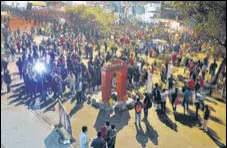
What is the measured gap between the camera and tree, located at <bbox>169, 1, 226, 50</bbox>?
58.5 feet

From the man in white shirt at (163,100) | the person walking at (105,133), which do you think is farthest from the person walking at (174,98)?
the person walking at (105,133)

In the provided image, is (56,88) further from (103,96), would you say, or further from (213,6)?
(213,6)

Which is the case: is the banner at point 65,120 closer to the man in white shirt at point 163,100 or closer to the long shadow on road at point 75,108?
the long shadow on road at point 75,108

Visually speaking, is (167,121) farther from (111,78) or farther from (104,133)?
(104,133)

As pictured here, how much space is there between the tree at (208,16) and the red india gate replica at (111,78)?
6.03 m

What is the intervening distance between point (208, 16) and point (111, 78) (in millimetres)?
7182

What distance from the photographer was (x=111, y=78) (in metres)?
15.0

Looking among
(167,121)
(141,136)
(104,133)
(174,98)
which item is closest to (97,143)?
(104,133)

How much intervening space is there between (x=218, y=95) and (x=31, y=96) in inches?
414

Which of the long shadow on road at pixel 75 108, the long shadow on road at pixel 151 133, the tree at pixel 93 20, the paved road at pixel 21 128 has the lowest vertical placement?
the long shadow on road at pixel 151 133

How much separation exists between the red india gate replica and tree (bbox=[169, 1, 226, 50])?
237 inches

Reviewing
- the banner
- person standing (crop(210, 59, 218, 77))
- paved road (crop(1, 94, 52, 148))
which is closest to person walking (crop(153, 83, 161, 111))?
the banner

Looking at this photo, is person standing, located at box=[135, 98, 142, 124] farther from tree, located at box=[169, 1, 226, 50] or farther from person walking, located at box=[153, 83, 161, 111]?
tree, located at box=[169, 1, 226, 50]

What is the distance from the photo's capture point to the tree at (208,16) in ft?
58.5
